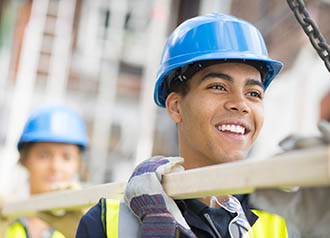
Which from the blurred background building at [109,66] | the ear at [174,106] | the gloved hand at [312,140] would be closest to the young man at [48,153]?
the ear at [174,106]

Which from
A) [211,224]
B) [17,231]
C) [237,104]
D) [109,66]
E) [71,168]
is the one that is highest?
[109,66]

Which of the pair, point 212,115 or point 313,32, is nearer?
point 313,32

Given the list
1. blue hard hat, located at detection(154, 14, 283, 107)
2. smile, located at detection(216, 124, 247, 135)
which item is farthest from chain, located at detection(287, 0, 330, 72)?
smile, located at detection(216, 124, 247, 135)

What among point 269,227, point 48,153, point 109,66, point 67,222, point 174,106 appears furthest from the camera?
point 109,66

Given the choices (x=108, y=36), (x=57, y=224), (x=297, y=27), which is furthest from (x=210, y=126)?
(x=108, y=36)

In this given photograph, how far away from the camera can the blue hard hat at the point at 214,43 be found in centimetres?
167

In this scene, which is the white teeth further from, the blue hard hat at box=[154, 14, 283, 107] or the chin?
the blue hard hat at box=[154, 14, 283, 107]

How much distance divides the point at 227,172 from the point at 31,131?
2.68m

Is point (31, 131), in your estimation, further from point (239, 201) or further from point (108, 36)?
point (108, 36)

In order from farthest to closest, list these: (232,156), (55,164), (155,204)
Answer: (55,164)
(232,156)
(155,204)

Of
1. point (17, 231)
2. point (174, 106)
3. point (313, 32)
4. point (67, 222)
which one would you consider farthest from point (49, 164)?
point (313, 32)

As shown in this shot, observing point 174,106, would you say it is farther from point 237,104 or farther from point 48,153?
point 48,153

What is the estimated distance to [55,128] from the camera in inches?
140

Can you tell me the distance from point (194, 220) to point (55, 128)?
2.23 metres
